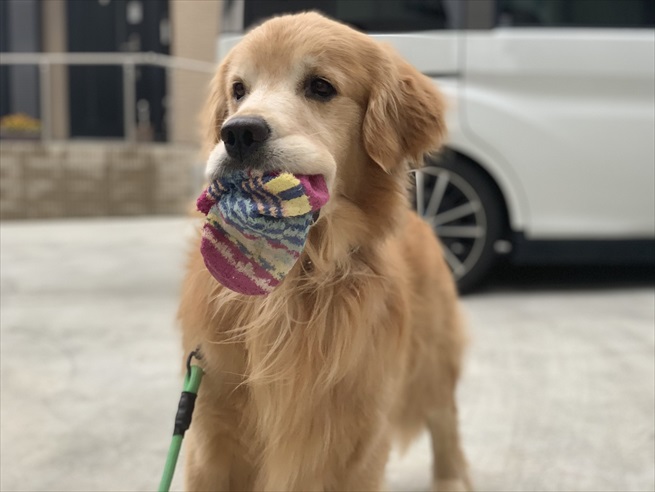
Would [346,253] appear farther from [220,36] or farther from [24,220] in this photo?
[24,220]

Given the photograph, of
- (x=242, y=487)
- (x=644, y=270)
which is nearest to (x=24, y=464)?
(x=242, y=487)

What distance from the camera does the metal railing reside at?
2328mm

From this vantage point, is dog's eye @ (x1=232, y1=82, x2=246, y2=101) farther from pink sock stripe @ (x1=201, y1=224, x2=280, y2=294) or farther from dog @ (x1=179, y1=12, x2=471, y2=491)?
pink sock stripe @ (x1=201, y1=224, x2=280, y2=294)

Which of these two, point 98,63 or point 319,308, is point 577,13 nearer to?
point 98,63

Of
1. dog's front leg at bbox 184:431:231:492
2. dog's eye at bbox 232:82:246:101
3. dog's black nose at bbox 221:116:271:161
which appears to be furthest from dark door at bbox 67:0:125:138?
dog's front leg at bbox 184:431:231:492

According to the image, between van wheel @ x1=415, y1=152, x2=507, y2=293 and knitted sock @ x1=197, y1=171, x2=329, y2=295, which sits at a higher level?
knitted sock @ x1=197, y1=171, x2=329, y2=295

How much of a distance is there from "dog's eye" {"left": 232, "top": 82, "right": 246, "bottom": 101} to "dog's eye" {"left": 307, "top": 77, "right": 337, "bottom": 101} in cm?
15

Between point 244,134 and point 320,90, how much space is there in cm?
31

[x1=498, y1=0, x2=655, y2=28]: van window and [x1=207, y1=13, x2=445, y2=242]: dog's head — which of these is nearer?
[x1=207, y1=13, x2=445, y2=242]: dog's head

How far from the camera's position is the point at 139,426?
88.5 inches

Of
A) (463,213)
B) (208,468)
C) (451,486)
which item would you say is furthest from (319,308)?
(463,213)

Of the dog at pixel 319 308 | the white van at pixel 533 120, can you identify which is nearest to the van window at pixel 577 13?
the white van at pixel 533 120

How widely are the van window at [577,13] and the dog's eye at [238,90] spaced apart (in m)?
1.56

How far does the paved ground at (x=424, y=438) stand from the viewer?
2.01m
